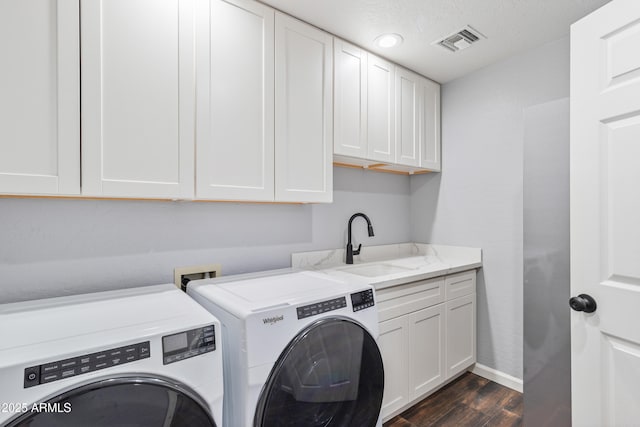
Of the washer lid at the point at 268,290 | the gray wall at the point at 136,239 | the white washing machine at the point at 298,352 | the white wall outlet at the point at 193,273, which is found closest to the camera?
the white washing machine at the point at 298,352

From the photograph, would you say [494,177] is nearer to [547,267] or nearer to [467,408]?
[547,267]

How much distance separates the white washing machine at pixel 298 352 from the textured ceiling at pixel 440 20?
147cm

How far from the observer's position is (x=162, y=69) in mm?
1327

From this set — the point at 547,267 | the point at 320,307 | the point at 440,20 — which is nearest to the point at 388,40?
the point at 440,20

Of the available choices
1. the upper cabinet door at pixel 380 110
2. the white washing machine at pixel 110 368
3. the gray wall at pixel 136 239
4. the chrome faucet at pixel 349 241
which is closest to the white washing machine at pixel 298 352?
the white washing machine at pixel 110 368

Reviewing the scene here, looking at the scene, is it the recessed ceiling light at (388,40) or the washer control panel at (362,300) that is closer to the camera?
the washer control panel at (362,300)

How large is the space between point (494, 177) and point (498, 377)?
4.88 ft

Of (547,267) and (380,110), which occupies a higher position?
(380,110)

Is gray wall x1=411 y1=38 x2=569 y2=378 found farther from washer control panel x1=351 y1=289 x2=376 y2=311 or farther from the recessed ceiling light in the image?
washer control panel x1=351 y1=289 x2=376 y2=311

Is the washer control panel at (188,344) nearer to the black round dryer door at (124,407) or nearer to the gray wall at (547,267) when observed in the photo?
the black round dryer door at (124,407)

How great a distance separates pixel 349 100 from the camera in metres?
1.98

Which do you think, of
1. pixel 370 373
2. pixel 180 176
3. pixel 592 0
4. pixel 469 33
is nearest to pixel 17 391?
pixel 180 176

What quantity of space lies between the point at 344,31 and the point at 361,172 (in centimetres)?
101

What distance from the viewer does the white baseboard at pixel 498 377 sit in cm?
217
